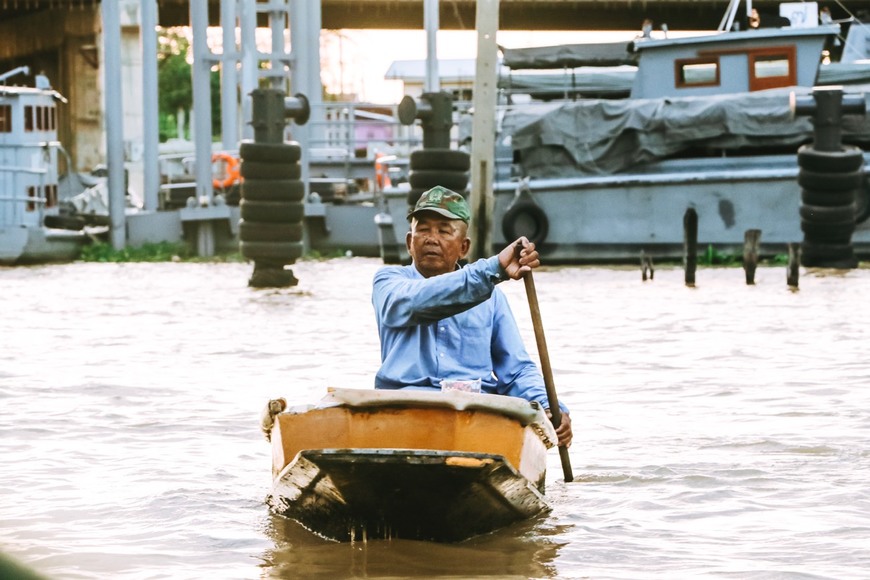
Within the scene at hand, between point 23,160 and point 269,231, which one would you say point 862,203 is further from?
point 23,160

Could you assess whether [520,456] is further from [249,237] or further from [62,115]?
[62,115]

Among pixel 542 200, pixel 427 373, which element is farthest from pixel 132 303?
pixel 427 373

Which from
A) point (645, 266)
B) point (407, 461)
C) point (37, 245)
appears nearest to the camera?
point (407, 461)

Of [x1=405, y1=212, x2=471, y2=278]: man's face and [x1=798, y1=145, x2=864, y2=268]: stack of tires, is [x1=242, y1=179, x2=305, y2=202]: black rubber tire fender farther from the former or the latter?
[x1=405, y1=212, x2=471, y2=278]: man's face

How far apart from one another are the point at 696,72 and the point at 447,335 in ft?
65.7

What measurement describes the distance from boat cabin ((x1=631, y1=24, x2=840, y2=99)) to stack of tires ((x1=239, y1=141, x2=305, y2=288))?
763 cm

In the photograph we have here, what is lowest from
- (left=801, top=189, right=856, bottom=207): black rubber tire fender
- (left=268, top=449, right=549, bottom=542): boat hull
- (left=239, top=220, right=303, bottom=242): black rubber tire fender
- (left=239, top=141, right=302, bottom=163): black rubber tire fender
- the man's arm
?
(left=268, top=449, right=549, bottom=542): boat hull

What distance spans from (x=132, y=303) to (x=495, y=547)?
1294cm

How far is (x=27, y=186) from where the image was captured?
88.6 ft

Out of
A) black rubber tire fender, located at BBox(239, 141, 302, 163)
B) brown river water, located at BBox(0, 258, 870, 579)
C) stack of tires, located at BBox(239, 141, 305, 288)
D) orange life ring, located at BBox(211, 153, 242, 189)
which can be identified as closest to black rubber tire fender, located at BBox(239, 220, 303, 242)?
stack of tires, located at BBox(239, 141, 305, 288)

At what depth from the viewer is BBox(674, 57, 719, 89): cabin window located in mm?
26188

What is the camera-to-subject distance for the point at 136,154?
35938 millimetres

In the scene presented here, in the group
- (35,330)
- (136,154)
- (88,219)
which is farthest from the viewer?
(136,154)

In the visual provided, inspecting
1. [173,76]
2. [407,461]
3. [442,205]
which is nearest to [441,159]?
[442,205]
